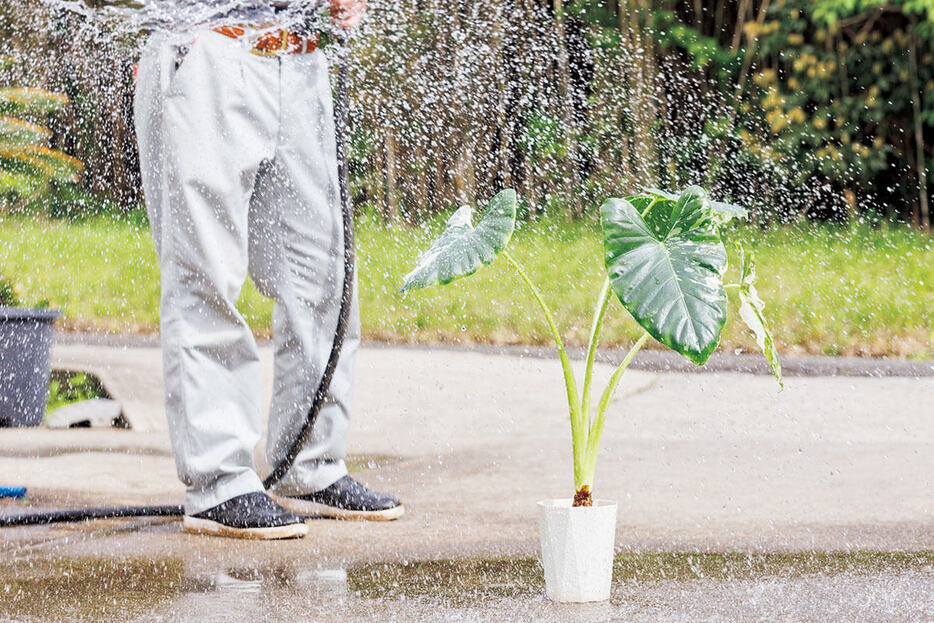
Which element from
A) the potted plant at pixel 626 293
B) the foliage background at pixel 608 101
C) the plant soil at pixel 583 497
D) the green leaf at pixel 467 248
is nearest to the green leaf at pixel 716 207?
the potted plant at pixel 626 293

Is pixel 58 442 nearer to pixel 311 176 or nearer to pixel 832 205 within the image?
pixel 311 176

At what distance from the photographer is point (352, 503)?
284 cm

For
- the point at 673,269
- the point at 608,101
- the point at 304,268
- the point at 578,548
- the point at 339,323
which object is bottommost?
the point at 578,548

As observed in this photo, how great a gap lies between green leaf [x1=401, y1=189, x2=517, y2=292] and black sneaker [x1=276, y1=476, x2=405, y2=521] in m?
0.78

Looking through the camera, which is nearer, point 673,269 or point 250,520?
point 673,269

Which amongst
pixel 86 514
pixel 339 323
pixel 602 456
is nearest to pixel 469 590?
pixel 339 323

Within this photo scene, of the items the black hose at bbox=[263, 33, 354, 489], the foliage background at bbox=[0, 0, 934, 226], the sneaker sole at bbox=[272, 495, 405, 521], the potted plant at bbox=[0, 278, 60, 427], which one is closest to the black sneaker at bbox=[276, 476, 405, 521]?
the sneaker sole at bbox=[272, 495, 405, 521]

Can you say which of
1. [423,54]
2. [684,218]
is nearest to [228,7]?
[684,218]

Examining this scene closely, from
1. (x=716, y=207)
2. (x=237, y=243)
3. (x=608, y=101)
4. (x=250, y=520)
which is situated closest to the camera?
(x=716, y=207)

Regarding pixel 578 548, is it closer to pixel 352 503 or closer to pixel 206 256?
pixel 352 503

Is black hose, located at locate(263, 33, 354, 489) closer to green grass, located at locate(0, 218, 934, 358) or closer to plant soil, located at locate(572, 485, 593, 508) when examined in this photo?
plant soil, located at locate(572, 485, 593, 508)

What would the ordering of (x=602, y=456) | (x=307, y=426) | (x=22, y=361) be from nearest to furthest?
(x=307, y=426), (x=602, y=456), (x=22, y=361)

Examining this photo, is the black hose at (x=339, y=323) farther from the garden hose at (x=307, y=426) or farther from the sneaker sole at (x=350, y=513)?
the sneaker sole at (x=350, y=513)

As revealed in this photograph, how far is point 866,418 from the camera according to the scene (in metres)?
4.27
